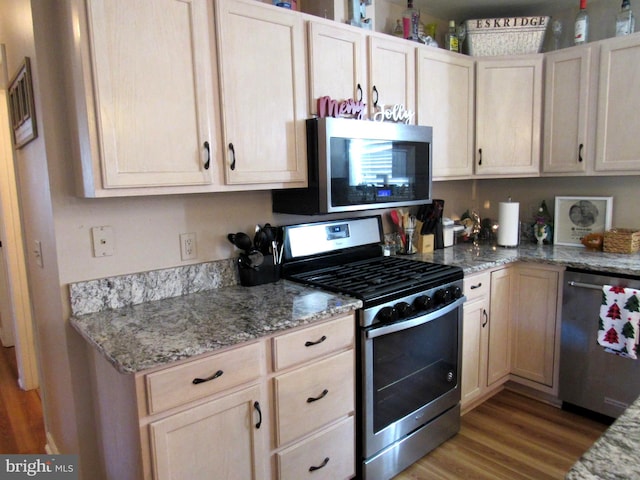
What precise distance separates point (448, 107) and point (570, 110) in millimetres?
767

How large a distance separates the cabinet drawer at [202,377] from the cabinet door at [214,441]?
46 millimetres

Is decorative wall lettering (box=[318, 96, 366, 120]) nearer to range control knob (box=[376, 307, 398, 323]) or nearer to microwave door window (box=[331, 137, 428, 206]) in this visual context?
microwave door window (box=[331, 137, 428, 206])

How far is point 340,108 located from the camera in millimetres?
2133

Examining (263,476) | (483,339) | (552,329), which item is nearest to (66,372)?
(263,476)

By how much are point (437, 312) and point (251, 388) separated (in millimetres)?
1020

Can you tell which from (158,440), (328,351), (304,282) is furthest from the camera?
(304,282)

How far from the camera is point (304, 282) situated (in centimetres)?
211

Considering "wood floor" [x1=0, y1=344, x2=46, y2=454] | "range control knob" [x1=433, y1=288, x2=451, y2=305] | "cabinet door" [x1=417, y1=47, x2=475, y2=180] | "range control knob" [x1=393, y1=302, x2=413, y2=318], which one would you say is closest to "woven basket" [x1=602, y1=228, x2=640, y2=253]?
"cabinet door" [x1=417, y1=47, x2=475, y2=180]

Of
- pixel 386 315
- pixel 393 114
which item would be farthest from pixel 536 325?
pixel 393 114

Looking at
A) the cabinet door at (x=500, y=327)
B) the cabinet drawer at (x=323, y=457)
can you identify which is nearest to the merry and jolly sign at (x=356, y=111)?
the cabinet door at (x=500, y=327)

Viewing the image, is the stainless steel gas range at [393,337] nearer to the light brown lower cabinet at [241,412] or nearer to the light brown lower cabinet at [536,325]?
the light brown lower cabinet at [241,412]

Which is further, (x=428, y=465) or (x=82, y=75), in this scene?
(x=428, y=465)

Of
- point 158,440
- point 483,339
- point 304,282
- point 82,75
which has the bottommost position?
point 483,339

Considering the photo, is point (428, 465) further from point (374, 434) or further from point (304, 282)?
point (304, 282)
